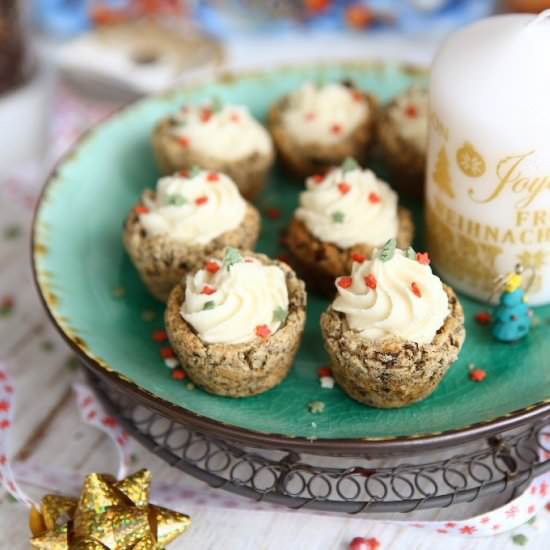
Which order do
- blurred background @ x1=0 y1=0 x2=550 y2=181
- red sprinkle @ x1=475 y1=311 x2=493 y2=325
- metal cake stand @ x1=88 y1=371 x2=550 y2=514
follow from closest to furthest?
metal cake stand @ x1=88 y1=371 x2=550 y2=514 → red sprinkle @ x1=475 y1=311 x2=493 y2=325 → blurred background @ x1=0 y1=0 x2=550 y2=181

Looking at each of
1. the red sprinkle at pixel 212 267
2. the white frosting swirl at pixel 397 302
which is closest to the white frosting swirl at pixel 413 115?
the white frosting swirl at pixel 397 302

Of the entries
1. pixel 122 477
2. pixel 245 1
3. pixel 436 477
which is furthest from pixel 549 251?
pixel 245 1

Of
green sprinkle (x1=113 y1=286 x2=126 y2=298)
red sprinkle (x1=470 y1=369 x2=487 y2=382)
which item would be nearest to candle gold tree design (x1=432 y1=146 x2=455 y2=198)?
red sprinkle (x1=470 y1=369 x2=487 y2=382)

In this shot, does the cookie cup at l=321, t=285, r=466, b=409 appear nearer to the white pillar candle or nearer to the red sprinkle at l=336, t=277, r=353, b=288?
the red sprinkle at l=336, t=277, r=353, b=288

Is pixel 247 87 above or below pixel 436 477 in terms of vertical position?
above

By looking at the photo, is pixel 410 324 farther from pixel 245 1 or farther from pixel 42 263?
pixel 245 1

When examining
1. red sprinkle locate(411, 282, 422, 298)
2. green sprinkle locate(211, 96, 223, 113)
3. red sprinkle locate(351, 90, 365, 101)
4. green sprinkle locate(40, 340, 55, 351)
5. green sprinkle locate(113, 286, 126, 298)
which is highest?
red sprinkle locate(411, 282, 422, 298)

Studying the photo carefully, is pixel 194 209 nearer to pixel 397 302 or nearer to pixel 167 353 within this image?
pixel 167 353
